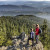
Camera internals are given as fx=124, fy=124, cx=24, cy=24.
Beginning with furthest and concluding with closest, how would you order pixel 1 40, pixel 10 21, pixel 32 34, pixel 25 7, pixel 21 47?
pixel 10 21 → pixel 1 40 → pixel 25 7 → pixel 21 47 → pixel 32 34

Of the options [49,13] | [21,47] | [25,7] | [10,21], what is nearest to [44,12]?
[49,13]

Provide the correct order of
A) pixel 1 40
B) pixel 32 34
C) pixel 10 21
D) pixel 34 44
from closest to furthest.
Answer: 1. pixel 32 34
2. pixel 34 44
3. pixel 1 40
4. pixel 10 21

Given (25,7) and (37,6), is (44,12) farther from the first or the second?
(25,7)

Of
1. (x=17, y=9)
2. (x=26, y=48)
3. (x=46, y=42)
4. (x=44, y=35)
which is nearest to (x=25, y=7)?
(x=17, y=9)

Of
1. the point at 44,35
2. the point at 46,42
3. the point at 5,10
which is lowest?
the point at 46,42

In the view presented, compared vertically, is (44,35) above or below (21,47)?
below

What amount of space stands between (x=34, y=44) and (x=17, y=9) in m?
13.5

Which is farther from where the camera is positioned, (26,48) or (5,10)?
(5,10)

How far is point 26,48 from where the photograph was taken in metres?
11.3

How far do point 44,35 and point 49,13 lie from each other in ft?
17.8

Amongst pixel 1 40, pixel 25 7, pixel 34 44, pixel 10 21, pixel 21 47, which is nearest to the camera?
pixel 34 44

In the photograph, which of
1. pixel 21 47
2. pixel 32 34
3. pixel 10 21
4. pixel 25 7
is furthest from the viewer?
pixel 10 21

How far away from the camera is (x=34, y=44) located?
1105 centimetres

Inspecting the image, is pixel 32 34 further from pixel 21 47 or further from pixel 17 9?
pixel 17 9
